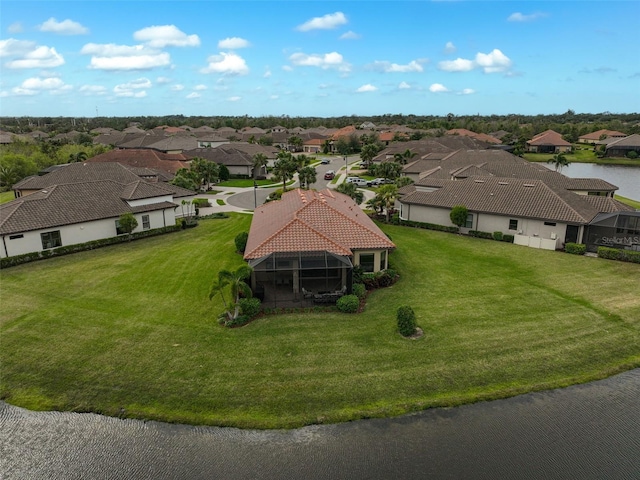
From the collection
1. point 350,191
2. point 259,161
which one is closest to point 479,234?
point 350,191

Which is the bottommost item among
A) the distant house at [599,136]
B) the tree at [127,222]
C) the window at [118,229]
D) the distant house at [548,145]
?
the window at [118,229]

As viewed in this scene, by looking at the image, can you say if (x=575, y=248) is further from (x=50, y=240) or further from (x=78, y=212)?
(x=50, y=240)

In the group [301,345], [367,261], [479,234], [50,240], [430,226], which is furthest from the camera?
[430,226]

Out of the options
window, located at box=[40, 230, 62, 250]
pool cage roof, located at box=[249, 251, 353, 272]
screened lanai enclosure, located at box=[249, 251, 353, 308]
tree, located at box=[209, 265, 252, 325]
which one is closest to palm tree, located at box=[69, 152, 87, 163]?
window, located at box=[40, 230, 62, 250]

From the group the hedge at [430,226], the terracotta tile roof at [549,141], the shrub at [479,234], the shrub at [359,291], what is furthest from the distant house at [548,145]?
the shrub at [359,291]

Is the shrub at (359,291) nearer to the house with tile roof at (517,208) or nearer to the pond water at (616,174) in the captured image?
the house with tile roof at (517,208)

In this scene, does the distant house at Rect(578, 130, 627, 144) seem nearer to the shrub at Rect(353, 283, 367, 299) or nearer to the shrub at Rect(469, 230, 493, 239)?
the shrub at Rect(469, 230, 493, 239)
